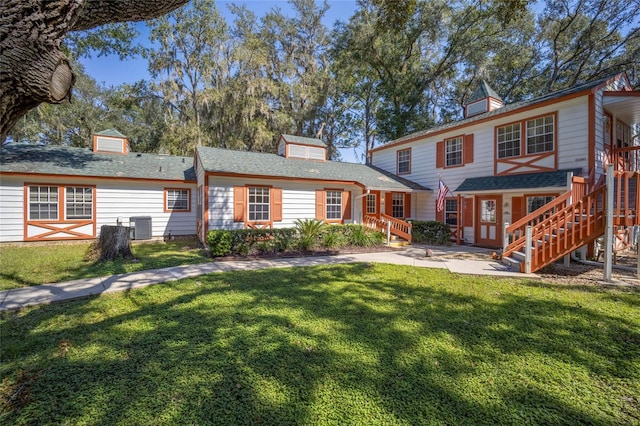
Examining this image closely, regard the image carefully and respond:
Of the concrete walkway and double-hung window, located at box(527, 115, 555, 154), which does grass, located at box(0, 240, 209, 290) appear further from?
double-hung window, located at box(527, 115, 555, 154)

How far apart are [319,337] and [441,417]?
5.38 ft

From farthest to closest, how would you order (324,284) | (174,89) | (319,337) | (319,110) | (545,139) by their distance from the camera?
(319,110) → (174,89) → (545,139) → (324,284) → (319,337)

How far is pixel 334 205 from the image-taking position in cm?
1345

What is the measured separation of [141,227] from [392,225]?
1152cm

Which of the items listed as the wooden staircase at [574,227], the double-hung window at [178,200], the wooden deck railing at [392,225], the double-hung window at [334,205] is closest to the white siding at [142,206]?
the double-hung window at [178,200]

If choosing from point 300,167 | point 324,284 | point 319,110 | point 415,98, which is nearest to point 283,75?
point 319,110

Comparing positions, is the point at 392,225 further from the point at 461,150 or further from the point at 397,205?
the point at 461,150

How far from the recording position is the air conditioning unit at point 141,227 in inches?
480

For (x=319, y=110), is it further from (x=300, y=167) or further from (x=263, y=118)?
(x=300, y=167)

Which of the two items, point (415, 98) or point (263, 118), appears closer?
point (263, 118)

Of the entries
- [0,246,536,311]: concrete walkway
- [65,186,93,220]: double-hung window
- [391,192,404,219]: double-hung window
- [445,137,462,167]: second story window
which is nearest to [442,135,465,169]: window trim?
[445,137,462,167]: second story window

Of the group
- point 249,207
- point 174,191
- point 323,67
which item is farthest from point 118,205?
point 323,67

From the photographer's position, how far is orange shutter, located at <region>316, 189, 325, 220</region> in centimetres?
1295

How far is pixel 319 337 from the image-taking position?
3.57m
